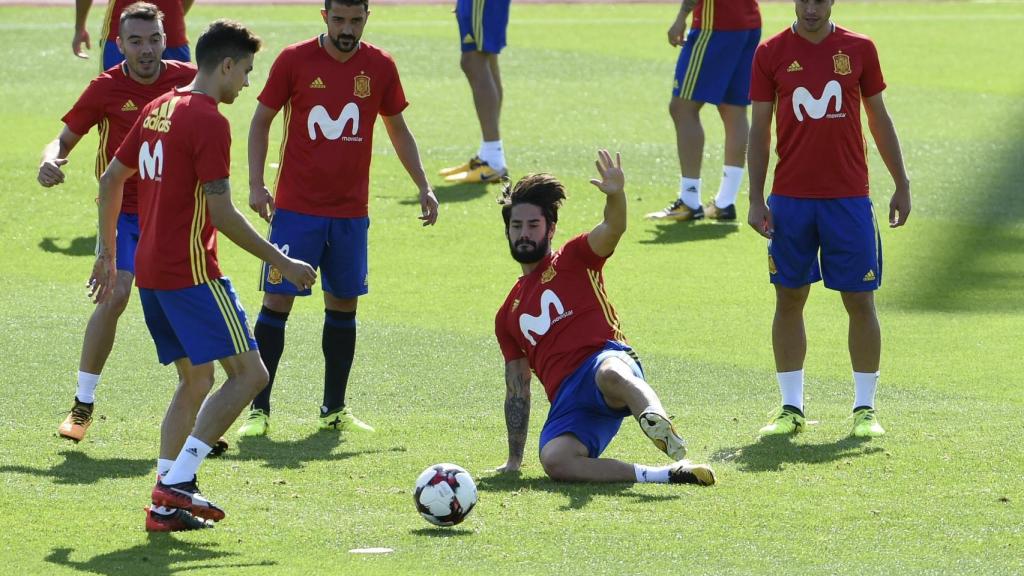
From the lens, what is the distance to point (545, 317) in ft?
26.1

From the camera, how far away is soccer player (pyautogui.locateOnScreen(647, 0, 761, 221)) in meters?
13.5

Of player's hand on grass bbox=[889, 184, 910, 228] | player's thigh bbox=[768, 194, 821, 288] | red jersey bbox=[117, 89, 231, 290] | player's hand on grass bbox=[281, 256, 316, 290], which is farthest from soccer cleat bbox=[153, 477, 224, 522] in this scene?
player's hand on grass bbox=[889, 184, 910, 228]

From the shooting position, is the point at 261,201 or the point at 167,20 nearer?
the point at 261,201

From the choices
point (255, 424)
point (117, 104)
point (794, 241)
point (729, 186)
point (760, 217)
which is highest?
point (117, 104)

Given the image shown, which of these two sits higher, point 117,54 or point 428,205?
point 117,54

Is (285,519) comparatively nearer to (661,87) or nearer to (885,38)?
(661,87)

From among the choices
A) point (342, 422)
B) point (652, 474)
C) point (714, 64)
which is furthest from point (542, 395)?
point (714, 64)

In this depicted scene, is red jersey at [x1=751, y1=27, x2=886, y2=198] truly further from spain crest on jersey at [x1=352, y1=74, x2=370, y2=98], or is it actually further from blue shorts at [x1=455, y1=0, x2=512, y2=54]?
blue shorts at [x1=455, y1=0, x2=512, y2=54]

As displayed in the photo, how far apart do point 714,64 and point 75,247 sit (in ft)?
18.4

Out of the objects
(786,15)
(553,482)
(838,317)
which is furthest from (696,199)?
(786,15)

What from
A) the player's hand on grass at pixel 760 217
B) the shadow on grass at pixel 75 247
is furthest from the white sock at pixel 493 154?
the player's hand on grass at pixel 760 217

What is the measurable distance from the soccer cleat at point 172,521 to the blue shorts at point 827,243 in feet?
11.7

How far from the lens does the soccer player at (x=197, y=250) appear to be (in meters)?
6.61

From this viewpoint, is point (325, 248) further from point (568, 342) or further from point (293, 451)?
point (568, 342)
